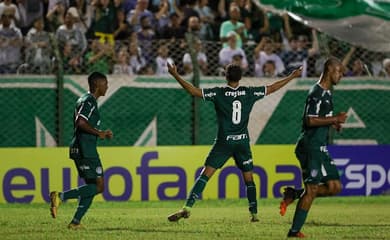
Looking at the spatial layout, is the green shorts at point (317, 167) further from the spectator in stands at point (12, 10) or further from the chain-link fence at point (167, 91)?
the spectator in stands at point (12, 10)

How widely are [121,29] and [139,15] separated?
69cm

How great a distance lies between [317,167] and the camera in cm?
1134

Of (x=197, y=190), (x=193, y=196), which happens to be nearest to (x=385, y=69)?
(x=197, y=190)

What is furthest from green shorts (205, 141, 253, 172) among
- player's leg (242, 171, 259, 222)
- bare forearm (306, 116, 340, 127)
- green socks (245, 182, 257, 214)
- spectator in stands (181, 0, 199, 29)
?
spectator in stands (181, 0, 199, 29)

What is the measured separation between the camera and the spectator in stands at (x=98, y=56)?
1789 centimetres

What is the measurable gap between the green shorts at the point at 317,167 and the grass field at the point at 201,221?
0.71 metres

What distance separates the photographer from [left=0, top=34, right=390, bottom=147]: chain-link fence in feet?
57.7

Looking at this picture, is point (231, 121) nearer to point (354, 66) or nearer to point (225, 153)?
point (225, 153)

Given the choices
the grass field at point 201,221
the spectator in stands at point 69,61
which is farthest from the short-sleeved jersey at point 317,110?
the spectator in stands at point 69,61

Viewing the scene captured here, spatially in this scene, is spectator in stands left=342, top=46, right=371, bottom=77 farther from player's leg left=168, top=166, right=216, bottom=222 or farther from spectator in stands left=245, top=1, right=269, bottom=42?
player's leg left=168, top=166, right=216, bottom=222

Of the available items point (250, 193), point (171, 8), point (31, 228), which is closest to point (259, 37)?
point (171, 8)

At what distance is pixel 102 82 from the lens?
12586 mm

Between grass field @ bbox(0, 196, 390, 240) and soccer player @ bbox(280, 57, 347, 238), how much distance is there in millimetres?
539

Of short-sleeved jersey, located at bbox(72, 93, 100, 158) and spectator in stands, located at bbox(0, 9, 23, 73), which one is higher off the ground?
spectator in stands, located at bbox(0, 9, 23, 73)
